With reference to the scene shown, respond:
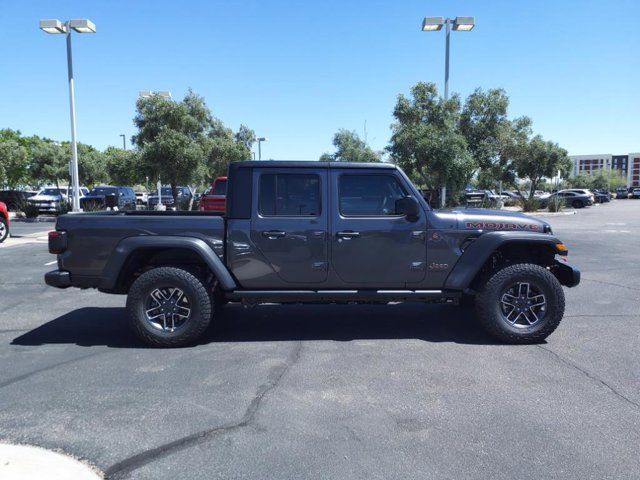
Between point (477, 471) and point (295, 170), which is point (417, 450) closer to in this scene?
point (477, 471)

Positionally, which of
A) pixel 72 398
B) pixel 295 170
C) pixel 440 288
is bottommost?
pixel 72 398

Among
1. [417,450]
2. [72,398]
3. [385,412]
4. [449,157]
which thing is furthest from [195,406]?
[449,157]

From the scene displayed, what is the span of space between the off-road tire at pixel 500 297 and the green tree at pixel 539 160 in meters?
28.0

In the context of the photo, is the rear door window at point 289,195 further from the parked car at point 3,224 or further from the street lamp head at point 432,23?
Answer: the street lamp head at point 432,23

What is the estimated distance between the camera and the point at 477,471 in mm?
3123

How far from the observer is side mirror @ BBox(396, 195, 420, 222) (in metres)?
5.34

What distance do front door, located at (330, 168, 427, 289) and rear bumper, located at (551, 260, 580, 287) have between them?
1569 millimetres

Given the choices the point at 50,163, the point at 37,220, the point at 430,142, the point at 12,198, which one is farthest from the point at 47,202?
the point at 430,142

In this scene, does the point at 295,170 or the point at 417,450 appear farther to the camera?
the point at 295,170

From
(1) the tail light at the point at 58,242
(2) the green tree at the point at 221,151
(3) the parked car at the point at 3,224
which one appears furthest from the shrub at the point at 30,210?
(1) the tail light at the point at 58,242

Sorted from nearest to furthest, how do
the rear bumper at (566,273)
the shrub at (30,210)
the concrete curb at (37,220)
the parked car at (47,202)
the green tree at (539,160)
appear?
the rear bumper at (566,273) < the concrete curb at (37,220) < the parked car at (47,202) < the shrub at (30,210) < the green tree at (539,160)

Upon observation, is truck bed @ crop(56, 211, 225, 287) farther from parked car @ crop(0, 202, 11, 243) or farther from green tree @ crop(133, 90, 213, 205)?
green tree @ crop(133, 90, 213, 205)

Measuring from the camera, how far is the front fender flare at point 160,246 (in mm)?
5289

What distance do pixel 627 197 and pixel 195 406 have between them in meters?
87.2
